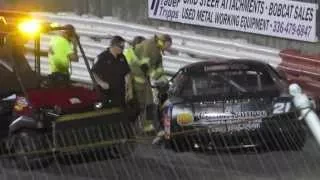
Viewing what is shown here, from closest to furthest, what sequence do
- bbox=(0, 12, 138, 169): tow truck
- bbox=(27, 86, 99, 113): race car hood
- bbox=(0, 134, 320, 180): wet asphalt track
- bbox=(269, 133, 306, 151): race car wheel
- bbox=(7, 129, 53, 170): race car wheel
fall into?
bbox=(0, 134, 320, 180): wet asphalt track, bbox=(7, 129, 53, 170): race car wheel, bbox=(0, 12, 138, 169): tow truck, bbox=(27, 86, 99, 113): race car hood, bbox=(269, 133, 306, 151): race car wheel

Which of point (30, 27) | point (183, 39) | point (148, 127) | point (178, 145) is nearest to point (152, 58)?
point (148, 127)

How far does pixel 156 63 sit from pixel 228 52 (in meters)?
2.47

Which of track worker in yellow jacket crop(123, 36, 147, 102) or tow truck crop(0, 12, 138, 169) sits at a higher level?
tow truck crop(0, 12, 138, 169)

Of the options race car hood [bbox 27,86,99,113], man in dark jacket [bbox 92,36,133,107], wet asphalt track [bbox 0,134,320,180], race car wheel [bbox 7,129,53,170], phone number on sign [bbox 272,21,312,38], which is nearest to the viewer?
wet asphalt track [bbox 0,134,320,180]

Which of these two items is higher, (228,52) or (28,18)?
(28,18)

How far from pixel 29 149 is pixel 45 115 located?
0.45 m

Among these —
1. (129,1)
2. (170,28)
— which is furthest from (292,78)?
(129,1)

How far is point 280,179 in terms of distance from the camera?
8312mm

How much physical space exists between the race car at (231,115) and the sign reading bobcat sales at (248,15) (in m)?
3.78

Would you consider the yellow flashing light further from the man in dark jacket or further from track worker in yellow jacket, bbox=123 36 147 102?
track worker in yellow jacket, bbox=123 36 147 102

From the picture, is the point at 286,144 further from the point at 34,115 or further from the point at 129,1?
the point at 129,1

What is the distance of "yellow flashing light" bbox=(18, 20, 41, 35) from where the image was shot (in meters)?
10.3

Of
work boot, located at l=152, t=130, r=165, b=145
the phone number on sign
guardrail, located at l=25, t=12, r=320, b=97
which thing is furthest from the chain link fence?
the phone number on sign

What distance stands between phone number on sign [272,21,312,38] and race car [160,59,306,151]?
3703 mm
